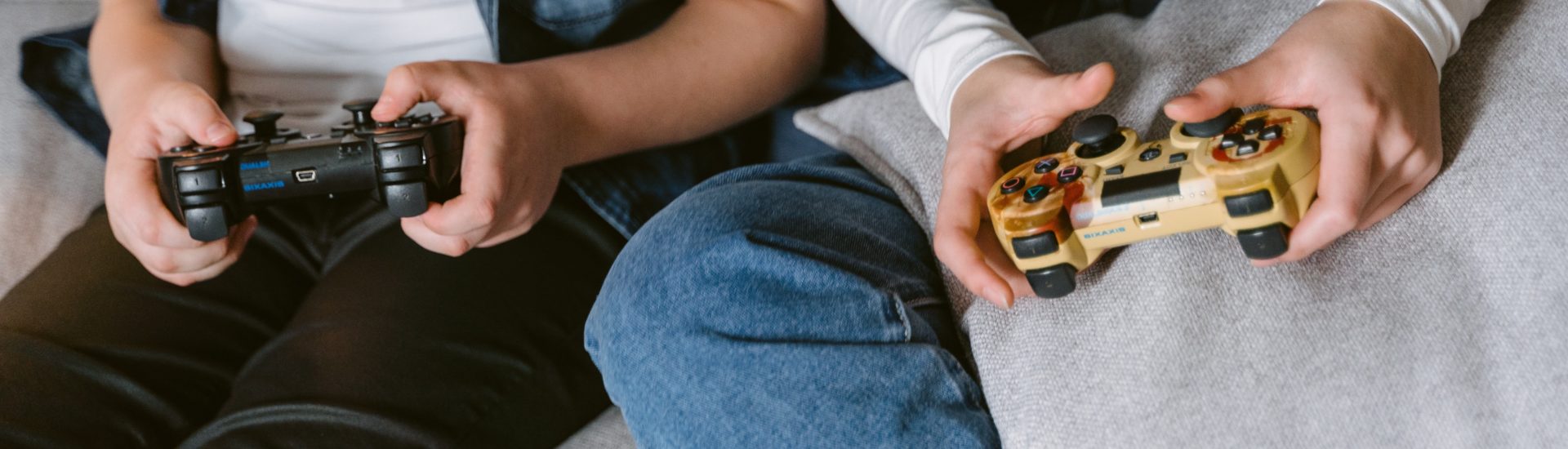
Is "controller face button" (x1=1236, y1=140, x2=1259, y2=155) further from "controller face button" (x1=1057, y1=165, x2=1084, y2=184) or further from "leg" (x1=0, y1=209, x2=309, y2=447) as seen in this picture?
"leg" (x1=0, y1=209, x2=309, y2=447)

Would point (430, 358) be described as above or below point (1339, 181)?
below

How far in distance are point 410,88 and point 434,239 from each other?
0.30 ft

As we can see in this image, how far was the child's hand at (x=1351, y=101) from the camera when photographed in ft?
1.45

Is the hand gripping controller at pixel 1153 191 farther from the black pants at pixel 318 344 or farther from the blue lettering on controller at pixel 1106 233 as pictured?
the black pants at pixel 318 344

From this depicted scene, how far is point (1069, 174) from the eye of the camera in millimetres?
493

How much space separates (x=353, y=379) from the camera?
0.63 m

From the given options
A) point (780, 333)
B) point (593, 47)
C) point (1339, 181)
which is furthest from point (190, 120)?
point (1339, 181)

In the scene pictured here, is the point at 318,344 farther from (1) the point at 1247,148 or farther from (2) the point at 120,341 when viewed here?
(1) the point at 1247,148

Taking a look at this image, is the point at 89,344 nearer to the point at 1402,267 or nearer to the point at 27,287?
the point at 27,287

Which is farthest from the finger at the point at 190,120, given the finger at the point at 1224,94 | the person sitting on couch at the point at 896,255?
the finger at the point at 1224,94

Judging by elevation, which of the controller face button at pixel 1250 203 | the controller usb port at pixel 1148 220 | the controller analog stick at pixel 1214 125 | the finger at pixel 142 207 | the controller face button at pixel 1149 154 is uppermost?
the controller analog stick at pixel 1214 125

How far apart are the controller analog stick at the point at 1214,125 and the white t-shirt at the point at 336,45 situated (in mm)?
489

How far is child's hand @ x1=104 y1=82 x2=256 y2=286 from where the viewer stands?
0.63m

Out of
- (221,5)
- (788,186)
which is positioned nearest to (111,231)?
(221,5)
